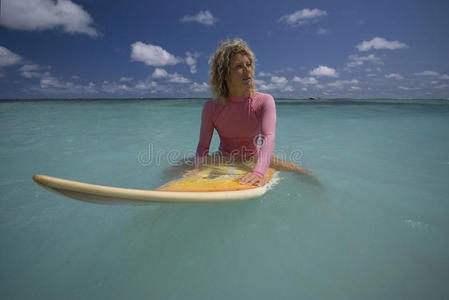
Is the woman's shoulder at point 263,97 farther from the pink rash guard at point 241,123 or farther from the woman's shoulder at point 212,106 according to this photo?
the woman's shoulder at point 212,106

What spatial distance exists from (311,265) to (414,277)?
0.55m

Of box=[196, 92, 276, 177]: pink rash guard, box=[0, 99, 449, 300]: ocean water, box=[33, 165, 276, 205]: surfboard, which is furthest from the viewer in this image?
box=[196, 92, 276, 177]: pink rash guard

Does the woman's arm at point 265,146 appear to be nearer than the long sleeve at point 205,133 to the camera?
Yes

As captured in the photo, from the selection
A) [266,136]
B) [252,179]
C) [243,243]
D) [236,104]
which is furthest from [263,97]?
[243,243]

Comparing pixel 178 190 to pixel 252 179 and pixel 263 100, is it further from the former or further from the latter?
pixel 263 100

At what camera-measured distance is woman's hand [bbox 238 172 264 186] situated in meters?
1.67

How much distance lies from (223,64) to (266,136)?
89 cm

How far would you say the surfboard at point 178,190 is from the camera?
1056mm

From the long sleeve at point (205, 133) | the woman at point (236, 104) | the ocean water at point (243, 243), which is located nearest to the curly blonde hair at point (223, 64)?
the woman at point (236, 104)

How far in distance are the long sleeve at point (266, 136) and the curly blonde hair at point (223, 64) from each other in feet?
0.72

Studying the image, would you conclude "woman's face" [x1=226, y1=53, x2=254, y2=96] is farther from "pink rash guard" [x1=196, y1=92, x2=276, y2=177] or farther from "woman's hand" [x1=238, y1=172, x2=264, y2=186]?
"woman's hand" [x1=238, y1=172, x2=264, y2=186]

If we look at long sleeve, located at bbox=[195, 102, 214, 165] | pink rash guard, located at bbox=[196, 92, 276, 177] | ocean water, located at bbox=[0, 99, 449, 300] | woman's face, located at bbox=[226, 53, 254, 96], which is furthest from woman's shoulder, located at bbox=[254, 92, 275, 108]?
ocean water, located at bbox=[0, 99, 449, 300]

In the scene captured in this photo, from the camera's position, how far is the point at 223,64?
219 centimetres

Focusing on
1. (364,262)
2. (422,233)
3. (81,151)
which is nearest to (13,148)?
(81,151)
